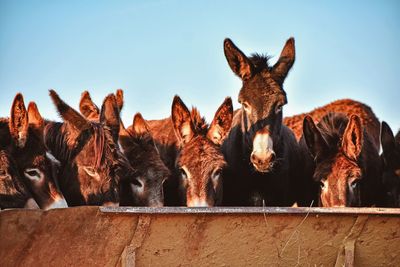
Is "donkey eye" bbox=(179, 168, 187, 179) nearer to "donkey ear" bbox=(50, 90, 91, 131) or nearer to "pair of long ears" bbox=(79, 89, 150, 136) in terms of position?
"pair of long ears" bbox=(79, 89, 150, 136)

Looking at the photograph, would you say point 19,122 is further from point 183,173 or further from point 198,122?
point 198,122

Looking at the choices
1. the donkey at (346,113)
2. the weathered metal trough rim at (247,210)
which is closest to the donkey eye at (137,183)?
the weathered metal trough rim at (247,210)

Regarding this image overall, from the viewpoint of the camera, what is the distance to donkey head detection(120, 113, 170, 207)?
635 centimetres

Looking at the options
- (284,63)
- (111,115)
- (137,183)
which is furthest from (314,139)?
(111,115)

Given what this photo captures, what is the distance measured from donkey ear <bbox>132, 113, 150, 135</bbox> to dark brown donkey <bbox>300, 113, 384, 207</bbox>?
1.84 m

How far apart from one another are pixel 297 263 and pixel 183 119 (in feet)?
9.35

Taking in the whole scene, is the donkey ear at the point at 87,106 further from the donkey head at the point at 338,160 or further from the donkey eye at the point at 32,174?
the donkey head at the point at 338,160

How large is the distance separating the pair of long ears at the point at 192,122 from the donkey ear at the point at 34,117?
1.50 meters

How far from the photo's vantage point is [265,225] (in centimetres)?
400

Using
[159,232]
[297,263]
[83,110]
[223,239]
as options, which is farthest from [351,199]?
[83,110]

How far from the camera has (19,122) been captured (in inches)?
215

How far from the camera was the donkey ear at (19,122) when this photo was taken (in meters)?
5.42

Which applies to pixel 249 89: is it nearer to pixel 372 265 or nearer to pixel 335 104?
pixel 372 265

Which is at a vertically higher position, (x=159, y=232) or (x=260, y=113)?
(x=260, y=113)
